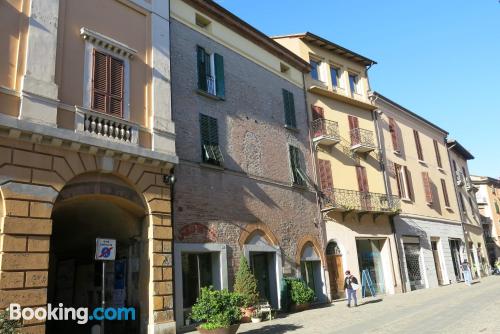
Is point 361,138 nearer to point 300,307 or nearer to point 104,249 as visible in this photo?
point 300,307

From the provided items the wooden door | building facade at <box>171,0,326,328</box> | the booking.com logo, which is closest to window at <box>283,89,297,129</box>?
building facade at <box>171,0,326,328</box>

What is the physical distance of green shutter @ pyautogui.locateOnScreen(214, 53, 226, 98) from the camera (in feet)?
53.2

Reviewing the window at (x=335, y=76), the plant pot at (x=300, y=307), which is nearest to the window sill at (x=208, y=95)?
the plant pot at (x=300, y=307)

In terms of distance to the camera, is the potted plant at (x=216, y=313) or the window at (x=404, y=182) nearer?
the potted plant at (x=216, y=313)

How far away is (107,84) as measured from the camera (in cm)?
1150

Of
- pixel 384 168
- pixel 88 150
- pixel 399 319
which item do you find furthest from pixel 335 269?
pixel 88 150

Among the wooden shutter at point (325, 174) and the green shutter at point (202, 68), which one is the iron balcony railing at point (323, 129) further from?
the green shutter at point (202, 68)

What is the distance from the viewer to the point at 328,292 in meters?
18.4

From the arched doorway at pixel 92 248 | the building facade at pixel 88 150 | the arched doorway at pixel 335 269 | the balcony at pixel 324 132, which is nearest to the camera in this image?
the building facade at pixel 88 150

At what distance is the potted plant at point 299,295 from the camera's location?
1598 cm

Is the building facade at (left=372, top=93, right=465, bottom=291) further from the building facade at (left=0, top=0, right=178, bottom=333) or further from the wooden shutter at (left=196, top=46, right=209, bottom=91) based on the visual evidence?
the building facade at (left=0, top=0, right=178, bottom=333)

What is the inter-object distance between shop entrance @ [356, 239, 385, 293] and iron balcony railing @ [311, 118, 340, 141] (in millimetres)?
5206

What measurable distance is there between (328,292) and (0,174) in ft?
44.6

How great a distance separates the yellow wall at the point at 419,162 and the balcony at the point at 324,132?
5.22 meters
